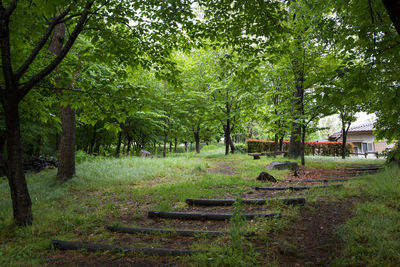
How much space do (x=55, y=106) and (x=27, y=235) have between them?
271 inches

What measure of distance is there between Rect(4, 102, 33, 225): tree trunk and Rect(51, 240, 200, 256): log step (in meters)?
1.73

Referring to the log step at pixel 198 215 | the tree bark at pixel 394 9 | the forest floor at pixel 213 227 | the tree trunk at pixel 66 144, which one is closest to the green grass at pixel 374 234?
the forest floor at pixel 213 227

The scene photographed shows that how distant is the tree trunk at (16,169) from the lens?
482cm

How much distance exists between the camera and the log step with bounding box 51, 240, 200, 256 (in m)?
3.33

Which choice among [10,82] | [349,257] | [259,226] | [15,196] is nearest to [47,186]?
[15,196]

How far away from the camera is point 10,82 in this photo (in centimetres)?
471

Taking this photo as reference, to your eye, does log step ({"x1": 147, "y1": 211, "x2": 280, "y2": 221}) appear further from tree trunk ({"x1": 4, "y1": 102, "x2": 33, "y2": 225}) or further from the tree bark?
the tree bark

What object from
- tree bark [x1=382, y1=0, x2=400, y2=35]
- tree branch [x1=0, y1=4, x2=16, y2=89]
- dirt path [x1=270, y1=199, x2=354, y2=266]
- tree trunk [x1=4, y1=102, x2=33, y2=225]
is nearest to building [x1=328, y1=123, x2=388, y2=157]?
dirt path [x1=270, y1=199, x2=354, y2=266]

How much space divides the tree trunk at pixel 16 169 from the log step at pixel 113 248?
1.73 meters

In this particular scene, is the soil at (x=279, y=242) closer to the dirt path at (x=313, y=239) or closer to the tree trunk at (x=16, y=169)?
the dirt path at (x=313, y=239)

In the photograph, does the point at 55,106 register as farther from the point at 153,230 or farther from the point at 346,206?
the point at 346,206

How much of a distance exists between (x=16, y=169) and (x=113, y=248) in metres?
3.28

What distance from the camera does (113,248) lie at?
3639 millimetres

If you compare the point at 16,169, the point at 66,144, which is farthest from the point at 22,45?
the point at 66,144
